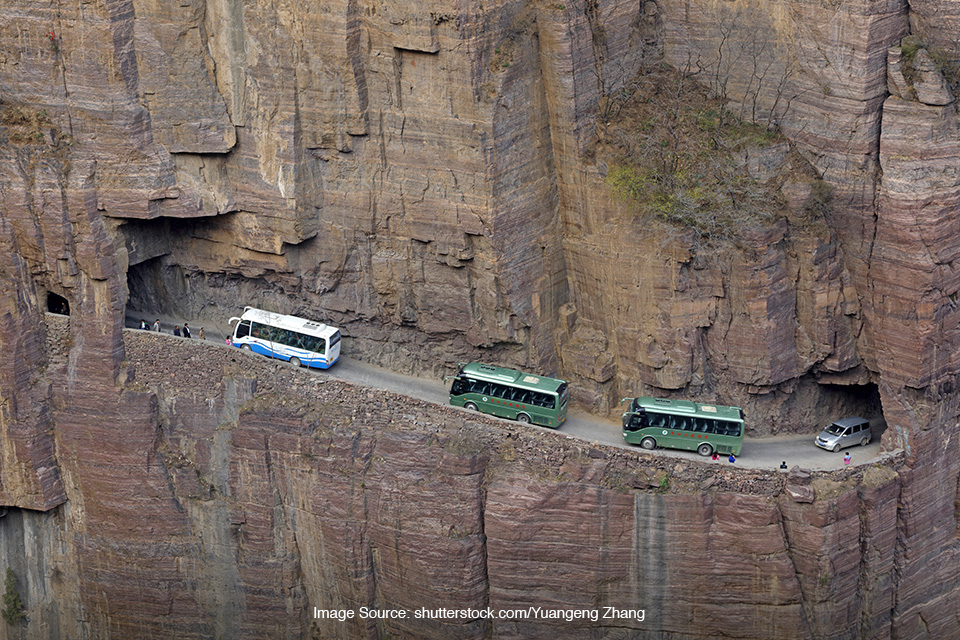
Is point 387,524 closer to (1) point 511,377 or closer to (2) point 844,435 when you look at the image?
(1) point 511,377

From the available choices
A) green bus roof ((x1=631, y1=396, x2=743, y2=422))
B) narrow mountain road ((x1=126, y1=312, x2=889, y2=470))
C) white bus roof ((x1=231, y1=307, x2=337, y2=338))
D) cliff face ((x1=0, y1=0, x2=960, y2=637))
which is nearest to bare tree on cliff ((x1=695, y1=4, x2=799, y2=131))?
cliff face ((x1=0, y1=0, x2=960, y2=637))

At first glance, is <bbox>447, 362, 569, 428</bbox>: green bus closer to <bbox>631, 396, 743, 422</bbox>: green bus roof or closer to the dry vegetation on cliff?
<bbox>631, 396, 743, 422</bbox>: green bus roof

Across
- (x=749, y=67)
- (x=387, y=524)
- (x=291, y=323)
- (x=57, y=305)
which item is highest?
(x=749, y=67)

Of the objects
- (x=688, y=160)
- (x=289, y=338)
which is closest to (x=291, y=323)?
(x=289, y=338)

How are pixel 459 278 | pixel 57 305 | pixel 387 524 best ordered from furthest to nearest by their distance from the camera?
pixel 57 305
pixel 459 278
pixel 387 524

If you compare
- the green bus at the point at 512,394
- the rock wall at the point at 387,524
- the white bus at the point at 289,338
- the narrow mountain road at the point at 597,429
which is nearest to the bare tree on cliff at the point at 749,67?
the narrow mountain road at the point at 597,429

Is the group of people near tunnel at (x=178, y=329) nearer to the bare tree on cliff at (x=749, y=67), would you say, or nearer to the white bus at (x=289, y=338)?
the white bus at (x=289, y=338)
